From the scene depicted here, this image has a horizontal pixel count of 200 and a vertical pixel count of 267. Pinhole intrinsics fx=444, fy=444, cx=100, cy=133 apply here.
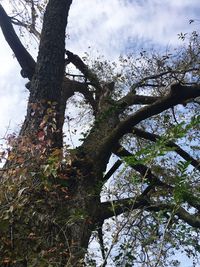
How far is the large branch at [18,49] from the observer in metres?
6.53

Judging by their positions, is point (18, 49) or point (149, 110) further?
point (18, 49)

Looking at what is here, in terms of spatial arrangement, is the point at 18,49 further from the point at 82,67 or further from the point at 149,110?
the point at 149,110

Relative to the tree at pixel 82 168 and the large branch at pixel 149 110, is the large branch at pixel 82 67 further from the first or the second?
the large branch at pixel 149 110

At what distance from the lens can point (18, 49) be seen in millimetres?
6539

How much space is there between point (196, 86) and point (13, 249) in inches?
144

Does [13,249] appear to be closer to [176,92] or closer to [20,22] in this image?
[176,92]

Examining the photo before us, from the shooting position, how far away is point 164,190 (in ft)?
21.7

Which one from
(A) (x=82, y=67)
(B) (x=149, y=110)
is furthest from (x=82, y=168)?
(A) (x=82, y=67)

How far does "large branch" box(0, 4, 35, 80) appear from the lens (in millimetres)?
6527

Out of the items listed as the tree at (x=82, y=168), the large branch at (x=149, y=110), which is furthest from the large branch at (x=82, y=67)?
the large branch at (x=149, y=110)

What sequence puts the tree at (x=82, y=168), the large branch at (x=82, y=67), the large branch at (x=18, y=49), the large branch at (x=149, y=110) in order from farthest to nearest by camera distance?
1. the large branch at (x=82, y=67)
2. the large branch at (x=18, y=49)
3. the large branch at (x=149, y=110)
4. the tree at (x=82, y=168)

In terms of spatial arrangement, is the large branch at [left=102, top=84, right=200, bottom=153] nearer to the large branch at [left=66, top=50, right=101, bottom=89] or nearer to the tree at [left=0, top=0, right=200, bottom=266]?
the tree at [left=0, top=0, right=200, bottom=266]

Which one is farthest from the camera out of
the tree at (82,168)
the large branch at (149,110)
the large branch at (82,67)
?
the large branch at (82,67)

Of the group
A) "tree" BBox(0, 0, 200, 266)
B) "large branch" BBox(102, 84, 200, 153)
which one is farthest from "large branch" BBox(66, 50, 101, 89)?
"large branch" BBox(102, 84, 200, 153)
